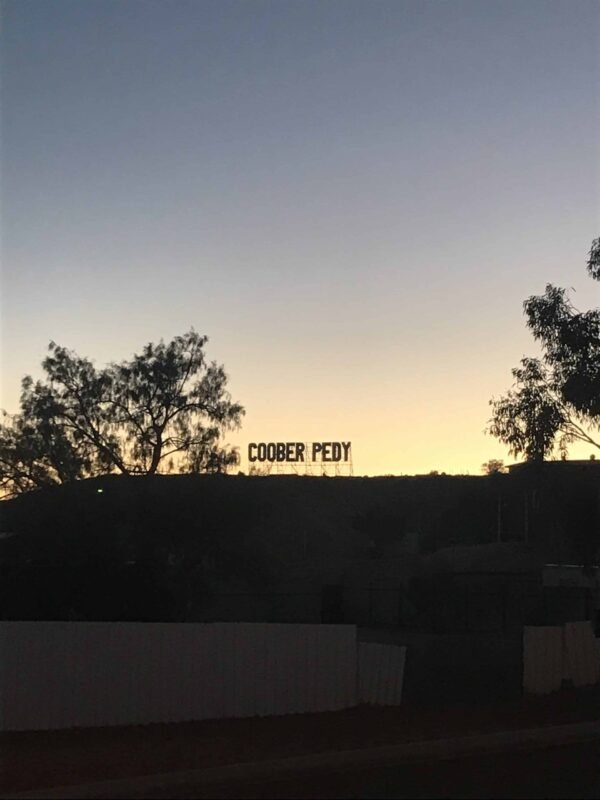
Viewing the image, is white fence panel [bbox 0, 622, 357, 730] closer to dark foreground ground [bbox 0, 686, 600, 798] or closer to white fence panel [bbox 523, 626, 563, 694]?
dark foreground ground [bbox 0, 686, 600, 798]

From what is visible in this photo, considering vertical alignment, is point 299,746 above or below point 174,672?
below

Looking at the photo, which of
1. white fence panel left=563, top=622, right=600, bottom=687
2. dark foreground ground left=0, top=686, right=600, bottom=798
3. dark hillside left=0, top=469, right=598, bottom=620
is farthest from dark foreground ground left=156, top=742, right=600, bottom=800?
dark hillside left=0, top=469, right=598, bottom=620

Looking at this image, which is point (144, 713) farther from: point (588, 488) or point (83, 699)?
point (588, 488)

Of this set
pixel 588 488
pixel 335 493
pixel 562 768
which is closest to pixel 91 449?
pixel 588 488

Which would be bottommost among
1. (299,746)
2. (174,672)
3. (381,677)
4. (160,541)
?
(299,746)

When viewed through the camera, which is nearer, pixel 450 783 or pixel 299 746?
pixel 450 783

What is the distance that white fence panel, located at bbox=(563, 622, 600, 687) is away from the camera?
2423 centimetres

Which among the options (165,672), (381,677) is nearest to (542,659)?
(381,677)

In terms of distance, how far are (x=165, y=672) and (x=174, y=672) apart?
16 centimetres

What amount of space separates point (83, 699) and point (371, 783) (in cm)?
654

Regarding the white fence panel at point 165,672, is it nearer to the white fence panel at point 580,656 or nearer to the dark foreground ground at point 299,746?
the dark foreground ground at point 299,746

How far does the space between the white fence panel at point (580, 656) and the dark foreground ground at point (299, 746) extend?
2.71 m

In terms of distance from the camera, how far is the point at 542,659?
23.5 metres

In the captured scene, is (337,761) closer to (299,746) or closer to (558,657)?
(299,746)
